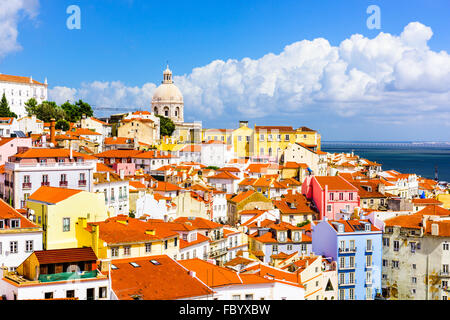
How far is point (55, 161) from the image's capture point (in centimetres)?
2252

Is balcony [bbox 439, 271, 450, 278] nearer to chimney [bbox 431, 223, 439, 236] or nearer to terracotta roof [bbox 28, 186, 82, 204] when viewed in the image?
chimney [bbox 431, 223, 439, 236]

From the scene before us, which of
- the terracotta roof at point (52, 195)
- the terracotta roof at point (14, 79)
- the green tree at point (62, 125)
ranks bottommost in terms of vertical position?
the terracotta roof at point (52, 195)

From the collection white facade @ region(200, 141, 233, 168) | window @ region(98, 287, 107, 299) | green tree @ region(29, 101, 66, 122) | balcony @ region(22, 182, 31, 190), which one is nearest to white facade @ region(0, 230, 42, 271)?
window @ region(98, 287, 107, 299)

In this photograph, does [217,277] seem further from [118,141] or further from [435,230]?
[118,141]

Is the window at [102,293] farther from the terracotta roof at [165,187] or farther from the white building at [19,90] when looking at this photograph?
the white building at [19,90]

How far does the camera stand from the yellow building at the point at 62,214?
1627cm

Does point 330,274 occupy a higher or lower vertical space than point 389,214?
→ lower

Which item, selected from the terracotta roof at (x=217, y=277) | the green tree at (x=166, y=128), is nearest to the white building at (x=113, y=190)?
the terracotta roof at (x=217, y=277)

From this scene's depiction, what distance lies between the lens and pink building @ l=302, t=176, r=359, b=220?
31297 mm

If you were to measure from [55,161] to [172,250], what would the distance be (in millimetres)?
7782

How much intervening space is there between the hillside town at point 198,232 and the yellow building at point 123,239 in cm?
4

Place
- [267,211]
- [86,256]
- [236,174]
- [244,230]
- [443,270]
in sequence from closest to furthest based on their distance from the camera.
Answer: [86,256], [443,270], [244,230], [267,211], [236,174]

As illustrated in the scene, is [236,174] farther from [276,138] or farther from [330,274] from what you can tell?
[330,274]
